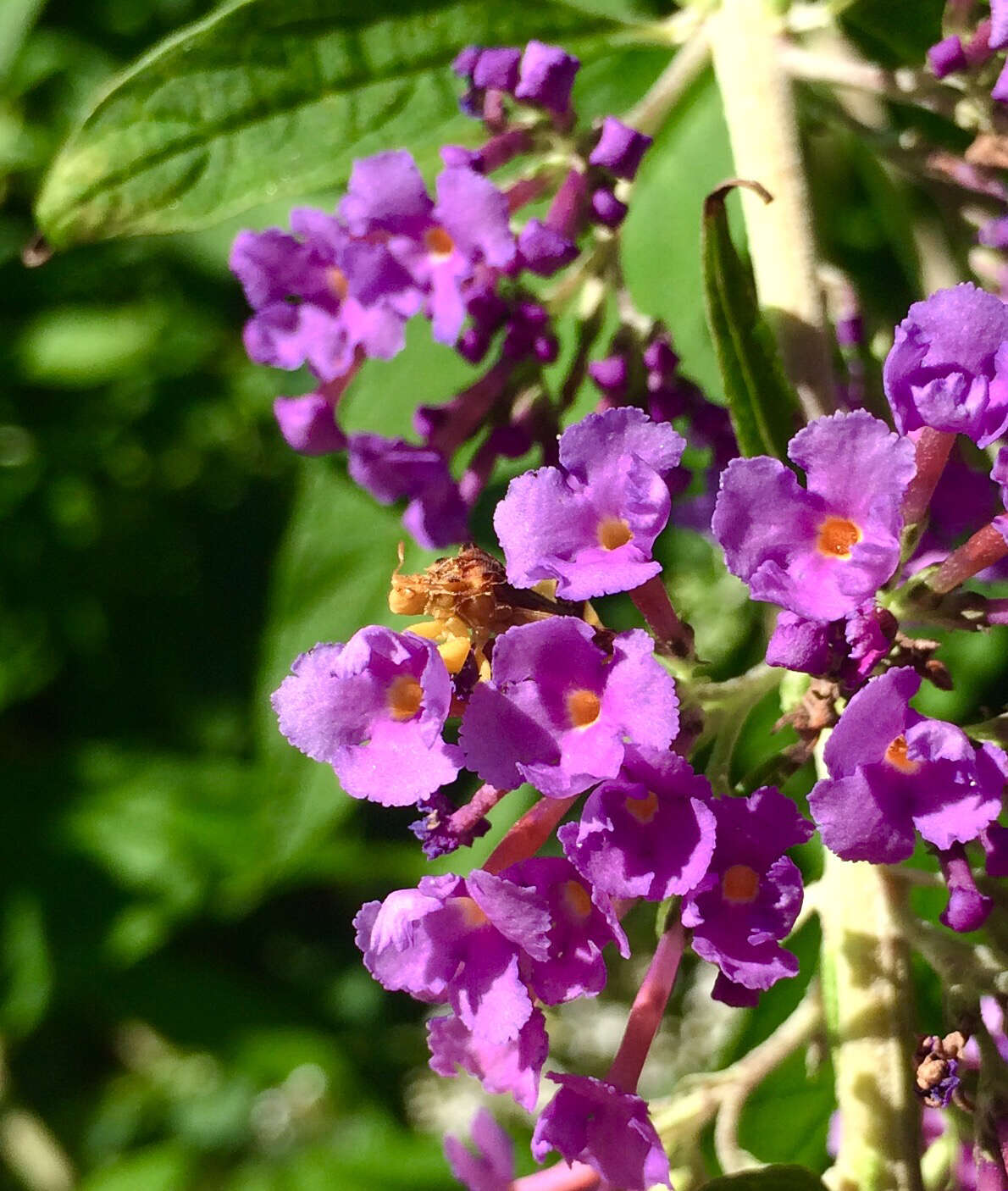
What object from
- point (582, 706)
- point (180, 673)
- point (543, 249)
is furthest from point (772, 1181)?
point (180, 673)

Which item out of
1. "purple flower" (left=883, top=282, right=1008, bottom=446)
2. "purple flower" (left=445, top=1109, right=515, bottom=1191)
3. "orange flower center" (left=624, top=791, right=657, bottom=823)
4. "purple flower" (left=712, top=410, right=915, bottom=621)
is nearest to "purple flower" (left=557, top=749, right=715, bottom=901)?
"orange flower center" (left=624, top=791, right=657, bottom=823)

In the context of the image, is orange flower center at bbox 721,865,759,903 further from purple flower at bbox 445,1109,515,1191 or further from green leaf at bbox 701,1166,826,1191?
purple flower at bbox 445,1109,515,1191

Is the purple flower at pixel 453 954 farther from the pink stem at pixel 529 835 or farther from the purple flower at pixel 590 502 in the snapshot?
the purple flower at pixel 590 502

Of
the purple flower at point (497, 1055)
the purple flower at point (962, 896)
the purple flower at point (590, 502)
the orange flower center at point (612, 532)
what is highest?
the purple flower at point (590, 502)

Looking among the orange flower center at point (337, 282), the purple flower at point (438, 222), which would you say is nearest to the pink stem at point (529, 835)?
the purple flower at point (438, 222)

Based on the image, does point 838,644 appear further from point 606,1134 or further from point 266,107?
point 266,107

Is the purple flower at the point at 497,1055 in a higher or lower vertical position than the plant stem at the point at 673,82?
lower
